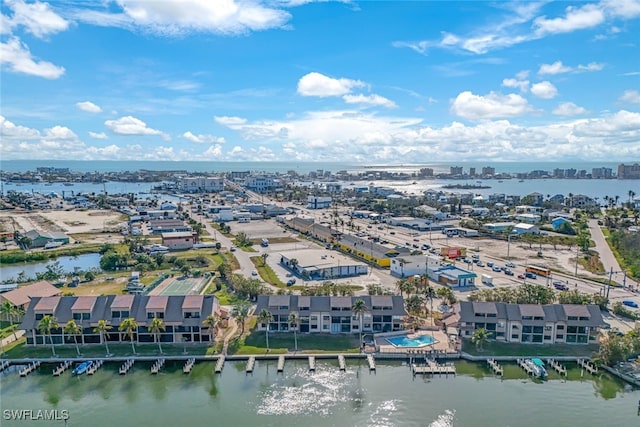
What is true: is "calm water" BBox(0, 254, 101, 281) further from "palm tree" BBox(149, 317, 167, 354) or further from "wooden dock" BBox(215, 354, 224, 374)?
"wooden dock" BBox(215, 354, 224, 374)

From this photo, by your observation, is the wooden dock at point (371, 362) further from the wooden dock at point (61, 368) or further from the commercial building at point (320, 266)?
the wooden dock at point (61, 368)

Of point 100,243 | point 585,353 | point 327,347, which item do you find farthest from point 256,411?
point 100,243

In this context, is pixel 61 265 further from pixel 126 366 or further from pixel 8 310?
pixel 126 366

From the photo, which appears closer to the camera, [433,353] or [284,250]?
[433,353]

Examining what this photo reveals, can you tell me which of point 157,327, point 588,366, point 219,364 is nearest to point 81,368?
point 157,327

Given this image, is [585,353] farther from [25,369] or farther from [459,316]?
[25,369]
